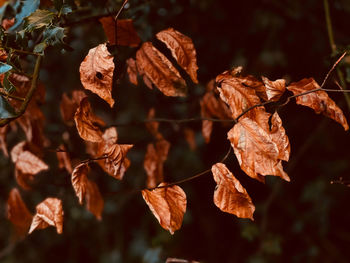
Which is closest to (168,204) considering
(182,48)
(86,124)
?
(86,124)

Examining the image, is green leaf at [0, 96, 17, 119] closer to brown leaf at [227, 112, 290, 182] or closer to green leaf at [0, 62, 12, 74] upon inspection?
green leaf at [0, 62, 12, 74]

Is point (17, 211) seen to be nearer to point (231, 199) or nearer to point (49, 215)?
point (49, 215)

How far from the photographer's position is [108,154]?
0.72 metres

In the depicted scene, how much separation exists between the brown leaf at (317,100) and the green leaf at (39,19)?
489 mm

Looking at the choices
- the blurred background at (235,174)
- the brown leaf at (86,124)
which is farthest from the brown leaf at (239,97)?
the blurred background at (235,174)

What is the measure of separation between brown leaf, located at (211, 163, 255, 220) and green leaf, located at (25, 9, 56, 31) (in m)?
0.46

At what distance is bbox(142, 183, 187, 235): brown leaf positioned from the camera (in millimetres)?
684

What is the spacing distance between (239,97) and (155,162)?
398mm

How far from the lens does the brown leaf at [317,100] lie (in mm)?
713

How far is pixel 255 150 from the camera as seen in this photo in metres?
0.64

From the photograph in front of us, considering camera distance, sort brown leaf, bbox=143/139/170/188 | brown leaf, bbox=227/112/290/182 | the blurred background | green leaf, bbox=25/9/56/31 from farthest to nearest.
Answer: the blurred background
brown leaf, bbox=143/139/170/188
green leaf, bbox=25/9/56/31
brown leaf, bbox=227/112/290/182

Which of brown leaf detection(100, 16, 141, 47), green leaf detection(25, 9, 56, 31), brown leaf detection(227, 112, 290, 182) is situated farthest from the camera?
brown leaf detection(100, 16, 141, 47)

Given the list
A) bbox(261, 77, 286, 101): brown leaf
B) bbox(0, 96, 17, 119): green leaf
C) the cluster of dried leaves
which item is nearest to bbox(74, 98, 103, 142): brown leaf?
the cluster of dried leaves

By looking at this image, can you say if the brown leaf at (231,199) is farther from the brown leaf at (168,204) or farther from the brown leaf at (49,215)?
the brown leaf at (49,215)
